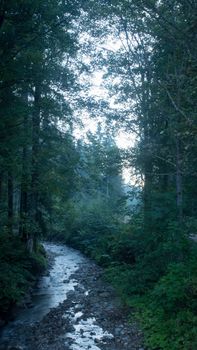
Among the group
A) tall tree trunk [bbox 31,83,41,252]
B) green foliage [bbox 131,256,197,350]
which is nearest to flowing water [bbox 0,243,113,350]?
green foliage [bbox 131,256,197,350]

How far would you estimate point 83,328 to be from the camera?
10031 millimetres

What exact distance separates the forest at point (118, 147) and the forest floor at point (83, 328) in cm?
47

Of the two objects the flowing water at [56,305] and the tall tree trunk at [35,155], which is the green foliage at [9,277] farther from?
the tall tree trunk at [35,155]

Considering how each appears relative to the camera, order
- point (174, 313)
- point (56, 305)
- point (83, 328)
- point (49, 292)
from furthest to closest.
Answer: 1. point (49, 292)
2. point (56, 305)
3. point (83, 328)
4. point (174, 313)

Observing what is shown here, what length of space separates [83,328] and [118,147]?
953cm

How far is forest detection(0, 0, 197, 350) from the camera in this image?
346 inches

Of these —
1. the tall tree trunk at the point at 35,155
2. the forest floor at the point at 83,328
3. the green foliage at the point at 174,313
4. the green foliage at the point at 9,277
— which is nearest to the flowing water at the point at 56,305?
the forest floor at the point at 83,328

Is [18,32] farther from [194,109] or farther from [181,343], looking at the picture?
[181,343]

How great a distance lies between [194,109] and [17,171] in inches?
240

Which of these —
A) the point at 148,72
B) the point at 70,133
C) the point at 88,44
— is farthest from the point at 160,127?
the point at 88,44

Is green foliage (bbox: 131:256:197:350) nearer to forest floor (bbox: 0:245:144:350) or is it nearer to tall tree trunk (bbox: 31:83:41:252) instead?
forest floor (bbox: 0:245:144:350)

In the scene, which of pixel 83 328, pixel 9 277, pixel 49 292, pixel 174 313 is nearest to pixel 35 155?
pixel 49 292

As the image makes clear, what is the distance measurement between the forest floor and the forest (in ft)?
1.55

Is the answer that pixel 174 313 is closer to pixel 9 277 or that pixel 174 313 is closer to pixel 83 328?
pixel 83 328
